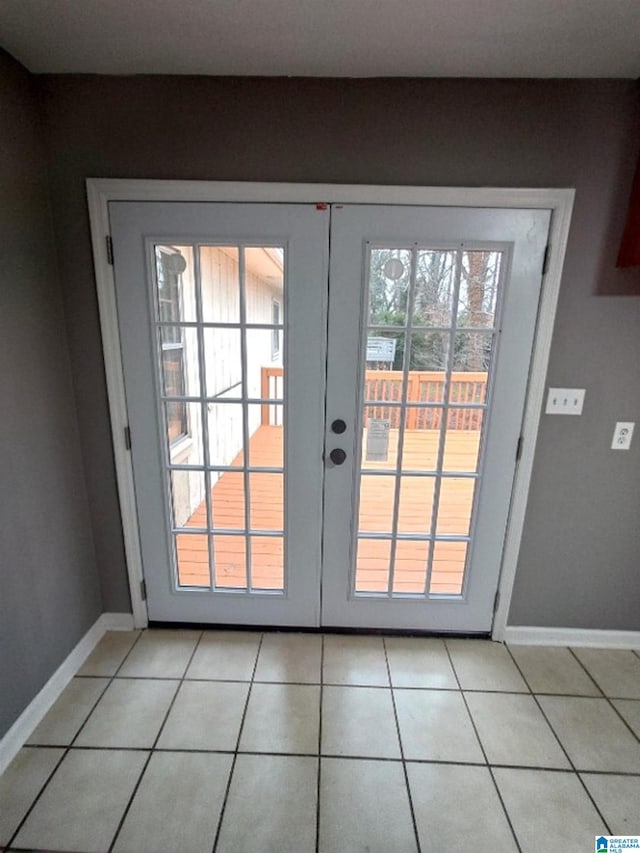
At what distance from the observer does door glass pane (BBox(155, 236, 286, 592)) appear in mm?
1538

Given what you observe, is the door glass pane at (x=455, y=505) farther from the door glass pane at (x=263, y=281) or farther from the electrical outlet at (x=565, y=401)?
the door glass pane at (x=263, y=281)

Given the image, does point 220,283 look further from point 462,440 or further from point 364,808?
point 364,808

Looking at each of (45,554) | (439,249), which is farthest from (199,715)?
(439,249)

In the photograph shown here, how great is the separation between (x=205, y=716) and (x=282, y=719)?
30cm

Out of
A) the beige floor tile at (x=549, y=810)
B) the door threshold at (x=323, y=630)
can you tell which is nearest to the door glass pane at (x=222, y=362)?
the door threshold at (x=323, y=630)

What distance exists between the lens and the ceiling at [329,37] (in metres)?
1.09

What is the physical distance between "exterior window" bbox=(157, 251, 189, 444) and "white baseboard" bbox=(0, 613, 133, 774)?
3.26 ft

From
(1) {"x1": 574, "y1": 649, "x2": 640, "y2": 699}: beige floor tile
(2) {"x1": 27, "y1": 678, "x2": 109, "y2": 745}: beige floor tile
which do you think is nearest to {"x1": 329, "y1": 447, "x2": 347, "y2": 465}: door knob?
(2) {"x1": 27, "y1": 678, "x2": 109, "y2": 745}: beige floor tile

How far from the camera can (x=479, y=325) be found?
1566 mm

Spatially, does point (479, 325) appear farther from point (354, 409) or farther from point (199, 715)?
point (199, 715)

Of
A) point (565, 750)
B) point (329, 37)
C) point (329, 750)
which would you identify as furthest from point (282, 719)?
point (329, 37)

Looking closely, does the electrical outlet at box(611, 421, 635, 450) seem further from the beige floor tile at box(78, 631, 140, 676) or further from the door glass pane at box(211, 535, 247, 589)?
the beige floor tile at box(78, 631, 140, 676)

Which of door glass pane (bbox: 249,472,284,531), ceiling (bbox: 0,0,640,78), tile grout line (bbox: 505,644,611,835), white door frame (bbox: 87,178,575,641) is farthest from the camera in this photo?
door glass pane (bbox: 249,472,284,531)

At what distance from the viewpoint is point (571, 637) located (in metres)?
1.87
